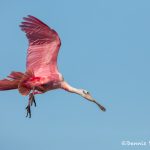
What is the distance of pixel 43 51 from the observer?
67.8 feet

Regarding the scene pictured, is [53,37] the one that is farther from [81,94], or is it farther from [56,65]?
[81,94]

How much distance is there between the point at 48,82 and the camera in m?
20.1

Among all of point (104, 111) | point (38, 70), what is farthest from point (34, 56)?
point (104, 111)

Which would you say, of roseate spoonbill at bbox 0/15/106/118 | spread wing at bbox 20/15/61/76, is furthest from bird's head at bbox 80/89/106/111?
spread wing at bbox 20/15/61/76

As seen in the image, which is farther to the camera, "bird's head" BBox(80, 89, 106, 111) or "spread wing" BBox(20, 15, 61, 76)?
"bird's head" BBox(80, 89, 106, 111)

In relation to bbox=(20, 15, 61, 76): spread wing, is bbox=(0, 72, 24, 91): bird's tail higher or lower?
lower

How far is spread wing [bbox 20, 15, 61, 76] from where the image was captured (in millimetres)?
20219

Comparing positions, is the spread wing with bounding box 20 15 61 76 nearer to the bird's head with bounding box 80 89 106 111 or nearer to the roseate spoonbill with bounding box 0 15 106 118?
the roseate spoonbill with bounding box 0 15 106 118

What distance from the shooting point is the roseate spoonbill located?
19.6 meters

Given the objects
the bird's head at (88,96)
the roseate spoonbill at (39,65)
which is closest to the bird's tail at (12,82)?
the roseate spoonbill at (39,65)

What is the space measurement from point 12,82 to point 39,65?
1.40m

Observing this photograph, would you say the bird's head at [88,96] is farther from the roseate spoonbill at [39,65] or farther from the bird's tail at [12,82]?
the bird's tail at [12,82]

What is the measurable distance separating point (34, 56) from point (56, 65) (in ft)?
2.62

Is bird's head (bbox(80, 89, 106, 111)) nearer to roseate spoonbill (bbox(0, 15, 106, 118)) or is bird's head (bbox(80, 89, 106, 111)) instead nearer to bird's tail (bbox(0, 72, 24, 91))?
roseate spoonbill (bbox(0, 15, 106, 118))
